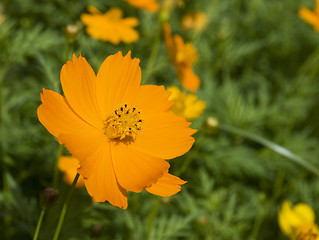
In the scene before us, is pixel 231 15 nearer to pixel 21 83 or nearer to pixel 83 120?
pixel 21 83

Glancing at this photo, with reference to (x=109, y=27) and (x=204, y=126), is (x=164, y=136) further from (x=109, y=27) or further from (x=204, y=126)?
(x=109, y=27)

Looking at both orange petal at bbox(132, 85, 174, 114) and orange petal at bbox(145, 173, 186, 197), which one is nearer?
orange petal at bbox(145, 173, 186, 197)

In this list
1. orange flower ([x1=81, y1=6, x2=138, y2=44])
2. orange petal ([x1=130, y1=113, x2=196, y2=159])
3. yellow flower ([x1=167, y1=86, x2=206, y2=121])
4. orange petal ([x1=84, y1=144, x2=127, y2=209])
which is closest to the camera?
orange petal ([x1=84, y1=144, x2=127, y2=209])

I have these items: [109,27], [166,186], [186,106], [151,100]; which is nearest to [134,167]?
[166,186]

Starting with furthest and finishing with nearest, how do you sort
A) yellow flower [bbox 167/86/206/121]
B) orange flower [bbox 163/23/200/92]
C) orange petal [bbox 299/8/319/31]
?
1. orange petal [bbox 299/8/319/31]
2. orange flower [bbox 163/23/200/92]
3. yellow flower [bbox 167/86/206/121]

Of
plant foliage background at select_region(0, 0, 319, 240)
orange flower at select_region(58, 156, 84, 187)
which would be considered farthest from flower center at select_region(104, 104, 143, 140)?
orange flower at select_region(58, 156, 84, 187)

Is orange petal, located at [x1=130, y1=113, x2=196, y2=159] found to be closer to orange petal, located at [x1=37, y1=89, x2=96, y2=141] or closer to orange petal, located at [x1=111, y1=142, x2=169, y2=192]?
orange petal, located at [x1=111, y1=142, x2=169, y2=192]

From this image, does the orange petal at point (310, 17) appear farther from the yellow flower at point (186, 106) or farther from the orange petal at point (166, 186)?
the orange petal at point (166, 186)
